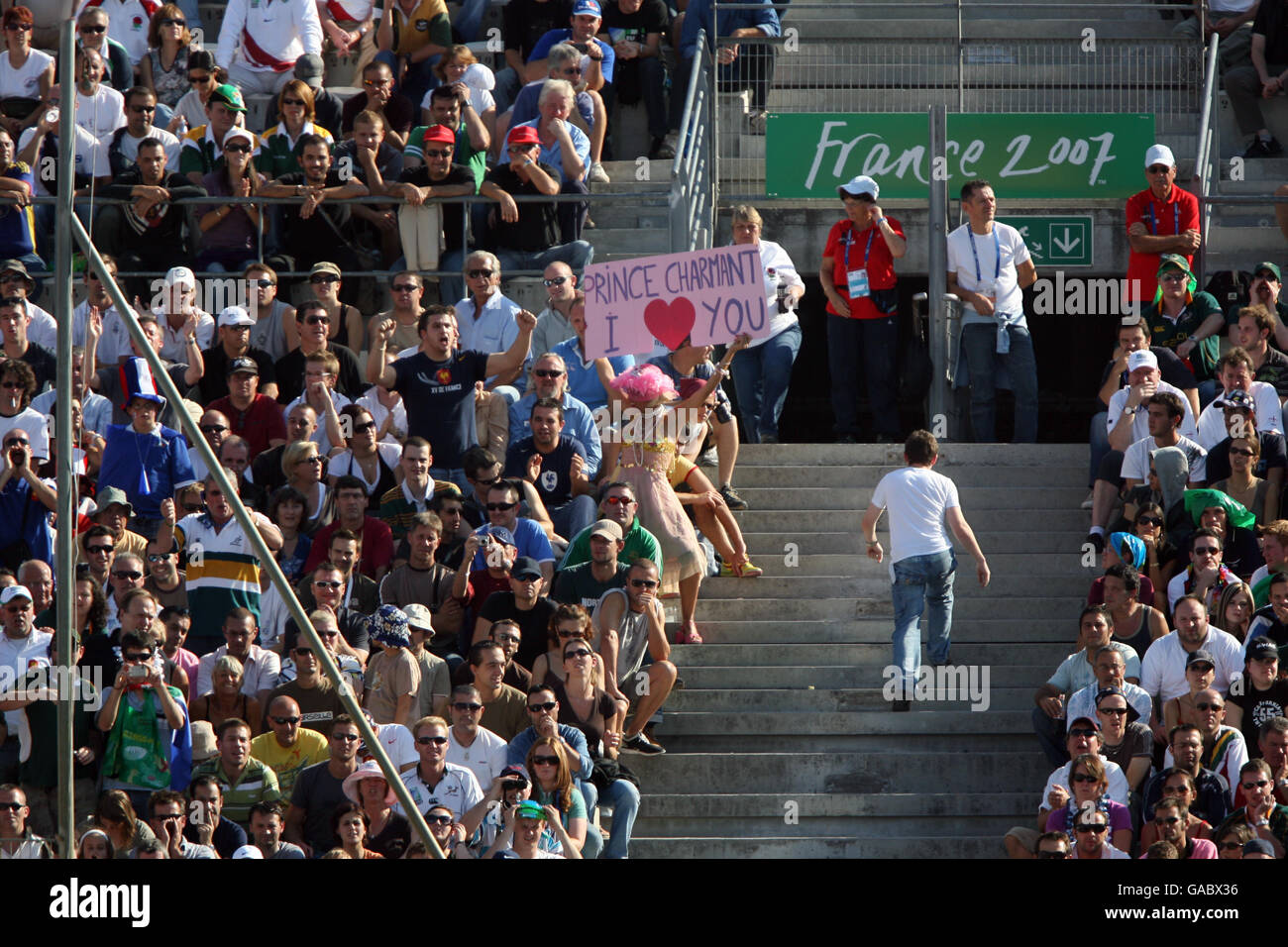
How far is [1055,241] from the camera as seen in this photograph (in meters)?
16.9

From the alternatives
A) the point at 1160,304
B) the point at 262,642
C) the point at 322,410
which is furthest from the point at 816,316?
the point at 262,642

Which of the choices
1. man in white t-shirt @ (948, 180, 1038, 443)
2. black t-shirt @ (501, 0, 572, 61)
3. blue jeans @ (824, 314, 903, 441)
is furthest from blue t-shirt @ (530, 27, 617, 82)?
man in white t-shirt @ (948, 180, 1038, 443)

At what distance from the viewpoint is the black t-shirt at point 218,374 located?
14695mm

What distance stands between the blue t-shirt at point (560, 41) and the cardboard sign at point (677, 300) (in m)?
4.22

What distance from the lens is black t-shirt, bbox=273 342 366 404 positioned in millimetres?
14680

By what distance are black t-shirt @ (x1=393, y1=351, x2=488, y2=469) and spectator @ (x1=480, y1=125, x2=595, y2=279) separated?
69.6 inches

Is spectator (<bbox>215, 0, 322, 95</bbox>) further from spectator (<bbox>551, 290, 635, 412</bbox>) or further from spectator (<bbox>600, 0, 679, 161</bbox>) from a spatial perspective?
spectator (<bbox>551, 290, 635, 412</bbox>)

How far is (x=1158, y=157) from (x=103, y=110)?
7.40 metres

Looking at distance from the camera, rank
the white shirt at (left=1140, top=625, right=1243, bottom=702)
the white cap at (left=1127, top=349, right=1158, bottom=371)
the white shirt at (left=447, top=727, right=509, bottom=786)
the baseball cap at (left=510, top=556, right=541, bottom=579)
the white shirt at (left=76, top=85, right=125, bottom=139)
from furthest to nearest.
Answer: the white shirt at (left=76, top=85, right=125, bottom=139) → the white cap at (left=1127, top=349, right=1158, bottom=371) → the baseball cap at (left=510, top=556, right=541, bottom=579) → the white shirt at (left=1140, top=625, right=1243, bottom=702) → the white shirt at (left=447, top=727, right=509, bottom=786)

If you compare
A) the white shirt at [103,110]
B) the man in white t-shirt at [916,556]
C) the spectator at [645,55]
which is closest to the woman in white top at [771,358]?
the spectator at [645,55]

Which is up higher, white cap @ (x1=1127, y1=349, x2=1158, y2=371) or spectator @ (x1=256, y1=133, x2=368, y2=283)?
spectator @ (x1=256, y1=133, x2=368, y2=283)

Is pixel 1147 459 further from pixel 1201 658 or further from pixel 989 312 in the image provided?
pixel 989 312

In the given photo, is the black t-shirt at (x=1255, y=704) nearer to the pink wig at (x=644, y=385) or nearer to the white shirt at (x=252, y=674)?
the pink wig at (x=644, y=385)
